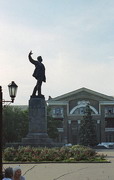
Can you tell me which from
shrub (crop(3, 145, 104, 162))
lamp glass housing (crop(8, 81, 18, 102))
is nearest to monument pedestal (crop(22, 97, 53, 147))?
shrub (crop(3, 145, 104, 162))

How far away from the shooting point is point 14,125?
60.8 m

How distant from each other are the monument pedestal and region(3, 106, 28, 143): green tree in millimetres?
32304

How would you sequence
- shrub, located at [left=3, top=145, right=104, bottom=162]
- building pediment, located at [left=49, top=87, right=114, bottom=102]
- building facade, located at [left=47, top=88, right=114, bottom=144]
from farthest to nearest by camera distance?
1. building pediment, located at [left=49, top=87, right=114, bottom=102]
2. building facade, located at [left=47, top=88, right=114, bottom=144]
3. shrub, located at [left=3, top=145, right=104, bottom=162]

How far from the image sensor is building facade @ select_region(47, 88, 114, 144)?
7844 cm

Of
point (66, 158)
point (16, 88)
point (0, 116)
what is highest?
point (16, 88)

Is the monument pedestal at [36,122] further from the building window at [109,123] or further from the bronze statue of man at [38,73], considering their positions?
the building window at [109,123]

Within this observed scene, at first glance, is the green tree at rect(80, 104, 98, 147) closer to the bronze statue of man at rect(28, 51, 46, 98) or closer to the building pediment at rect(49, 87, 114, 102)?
the building pediment at rect(49, 87, 114, 102)

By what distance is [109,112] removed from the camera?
7931 cm

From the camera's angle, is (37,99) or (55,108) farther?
(55,108)

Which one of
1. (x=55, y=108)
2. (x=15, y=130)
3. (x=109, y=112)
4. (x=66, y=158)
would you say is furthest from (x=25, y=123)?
(x=66, y=158)

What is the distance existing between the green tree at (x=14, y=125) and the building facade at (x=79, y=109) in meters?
17.7

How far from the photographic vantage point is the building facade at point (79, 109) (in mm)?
78438

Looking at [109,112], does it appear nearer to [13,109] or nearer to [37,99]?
[13,109]

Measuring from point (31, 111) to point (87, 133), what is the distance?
121 feet
